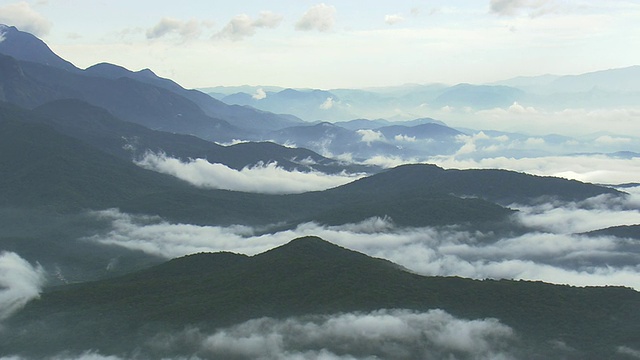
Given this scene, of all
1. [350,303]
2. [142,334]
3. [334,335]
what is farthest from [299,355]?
[142,334]

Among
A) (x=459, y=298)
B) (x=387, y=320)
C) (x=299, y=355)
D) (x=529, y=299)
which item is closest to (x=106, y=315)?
(x=299, y=355)

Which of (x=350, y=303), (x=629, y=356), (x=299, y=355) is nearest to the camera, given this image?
(x=629, y=356)

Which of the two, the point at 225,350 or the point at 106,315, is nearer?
the point at 225,350

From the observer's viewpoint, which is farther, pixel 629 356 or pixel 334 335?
pixel 334 335

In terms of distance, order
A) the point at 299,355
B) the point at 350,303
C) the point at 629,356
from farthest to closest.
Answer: the point at 350,303, the point at 299,355, the point at 629,356

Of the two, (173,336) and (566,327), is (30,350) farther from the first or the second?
(566,327)

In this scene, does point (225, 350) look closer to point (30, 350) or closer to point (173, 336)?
point (173, 336)

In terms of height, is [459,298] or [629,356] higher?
[459,298]

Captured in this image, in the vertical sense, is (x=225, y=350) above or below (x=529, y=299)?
below
